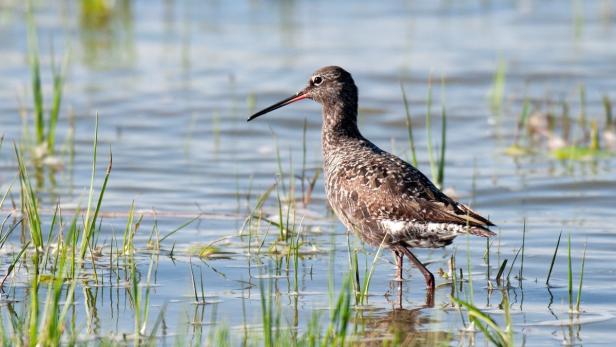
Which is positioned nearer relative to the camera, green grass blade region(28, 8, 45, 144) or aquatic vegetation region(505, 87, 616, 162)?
green grass blade region(28, 8, 45, 144)

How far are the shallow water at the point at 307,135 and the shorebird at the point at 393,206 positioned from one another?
315mm

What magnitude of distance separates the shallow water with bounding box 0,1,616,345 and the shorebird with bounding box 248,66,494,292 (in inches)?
12.4

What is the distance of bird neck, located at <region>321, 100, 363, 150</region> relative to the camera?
325 inches

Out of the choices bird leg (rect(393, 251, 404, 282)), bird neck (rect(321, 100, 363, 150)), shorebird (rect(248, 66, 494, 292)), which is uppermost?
bird neck (rect(321, 100, 363, 150))

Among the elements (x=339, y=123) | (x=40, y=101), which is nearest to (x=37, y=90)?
(x=40, y=101)

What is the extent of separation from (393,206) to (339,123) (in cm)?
155

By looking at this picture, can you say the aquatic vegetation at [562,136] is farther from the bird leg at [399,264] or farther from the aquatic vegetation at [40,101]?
the aquatic vegetation at [40,101]

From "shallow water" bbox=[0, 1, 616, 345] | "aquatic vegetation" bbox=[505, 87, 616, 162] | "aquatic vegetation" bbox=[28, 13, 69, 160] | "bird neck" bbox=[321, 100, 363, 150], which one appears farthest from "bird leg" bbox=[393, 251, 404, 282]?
"aquatic vegetation" bbox=[505, 87, 616, 162]

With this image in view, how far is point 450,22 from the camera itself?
61.2 feet

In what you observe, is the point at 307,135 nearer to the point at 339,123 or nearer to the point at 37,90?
the point at 37,90

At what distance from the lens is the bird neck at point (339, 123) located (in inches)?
325

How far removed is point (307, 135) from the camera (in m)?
12.8

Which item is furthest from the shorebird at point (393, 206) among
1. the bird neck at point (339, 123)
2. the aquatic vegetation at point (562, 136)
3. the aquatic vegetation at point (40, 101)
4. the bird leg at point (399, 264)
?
the aquatic vegetation at point (562, 136)

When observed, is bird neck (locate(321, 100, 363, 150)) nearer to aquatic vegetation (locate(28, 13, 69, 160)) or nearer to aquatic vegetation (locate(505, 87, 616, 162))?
aquatic vegetation (locate(28, 13, 69, 160))
